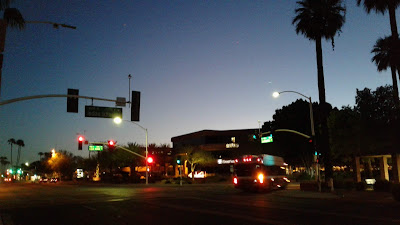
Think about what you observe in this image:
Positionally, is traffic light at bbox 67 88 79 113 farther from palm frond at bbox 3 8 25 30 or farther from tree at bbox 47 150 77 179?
tree at bbox 47 150 77 179

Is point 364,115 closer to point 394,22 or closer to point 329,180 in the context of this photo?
point 394,22

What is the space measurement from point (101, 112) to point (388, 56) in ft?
102

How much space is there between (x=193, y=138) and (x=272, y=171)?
78098mm

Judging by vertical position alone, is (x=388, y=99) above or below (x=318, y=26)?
below

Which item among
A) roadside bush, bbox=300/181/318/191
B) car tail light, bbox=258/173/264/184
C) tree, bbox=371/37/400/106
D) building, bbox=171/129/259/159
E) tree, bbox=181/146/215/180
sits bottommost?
roadside bush, bbox=300/181/318/191

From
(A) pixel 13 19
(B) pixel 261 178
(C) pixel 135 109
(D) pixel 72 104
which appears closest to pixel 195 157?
(B) pixel 261 178

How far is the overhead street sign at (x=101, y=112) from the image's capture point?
23.0 metres

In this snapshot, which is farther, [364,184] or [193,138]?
[193,138]

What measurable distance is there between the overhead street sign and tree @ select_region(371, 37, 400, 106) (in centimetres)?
2601

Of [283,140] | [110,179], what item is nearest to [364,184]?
[283,140]

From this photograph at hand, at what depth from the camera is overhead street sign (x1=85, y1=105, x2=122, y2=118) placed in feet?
75.6

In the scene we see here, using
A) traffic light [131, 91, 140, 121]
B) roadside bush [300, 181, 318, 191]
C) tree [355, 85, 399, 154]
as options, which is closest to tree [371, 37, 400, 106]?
tree [355, 85, 399, 154]

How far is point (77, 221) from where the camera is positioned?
45.2 feet

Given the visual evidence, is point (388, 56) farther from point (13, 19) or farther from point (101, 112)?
point (13, 19)
